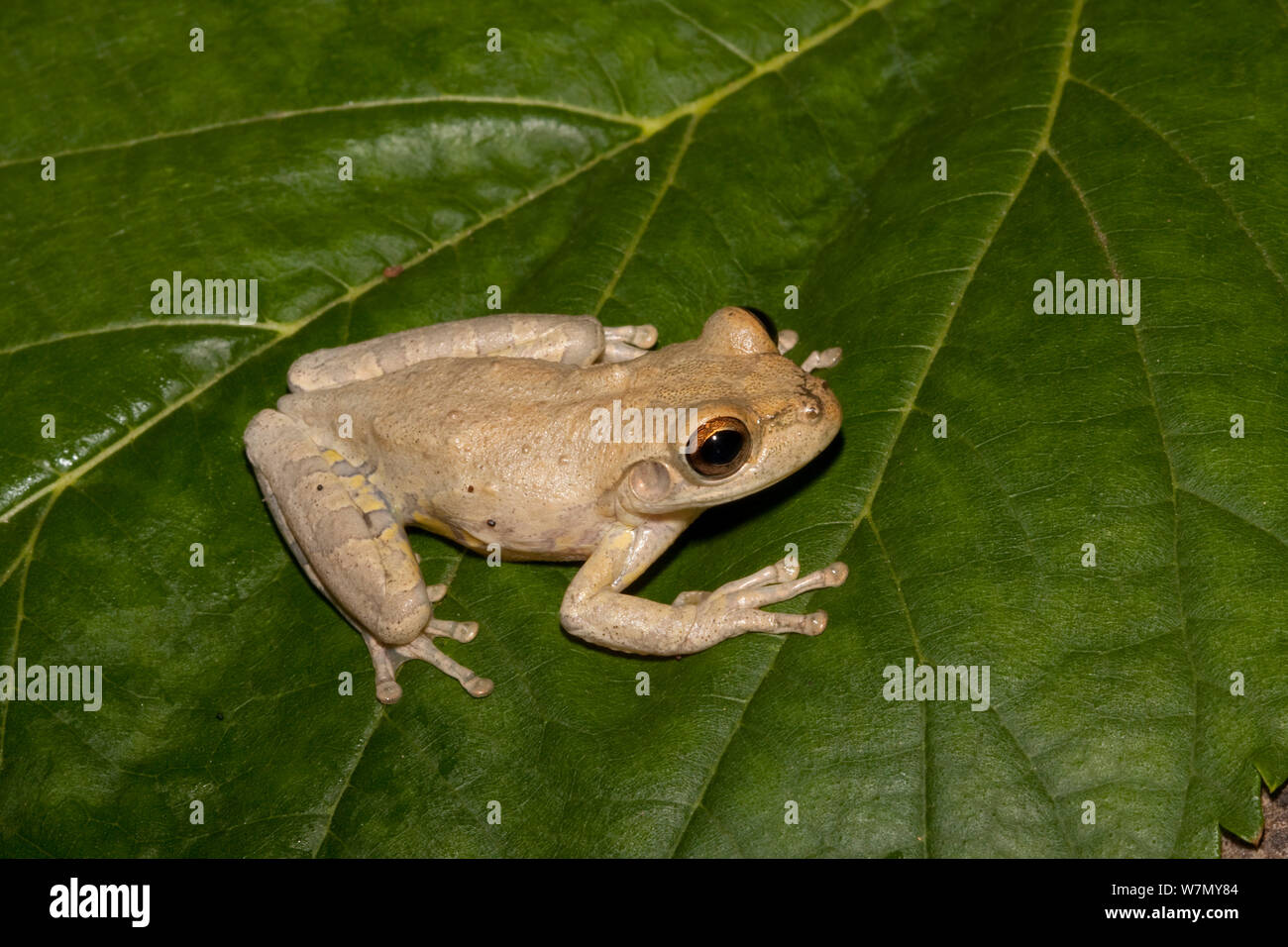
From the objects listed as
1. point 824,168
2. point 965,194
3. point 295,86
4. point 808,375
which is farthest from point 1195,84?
point 295,86

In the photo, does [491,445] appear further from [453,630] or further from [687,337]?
[687,337]

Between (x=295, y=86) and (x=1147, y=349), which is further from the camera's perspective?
(x=295, y=86)

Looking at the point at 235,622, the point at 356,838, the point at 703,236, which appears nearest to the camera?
the point at 356,838

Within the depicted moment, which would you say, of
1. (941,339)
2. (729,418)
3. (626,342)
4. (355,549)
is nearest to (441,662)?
(355,549)

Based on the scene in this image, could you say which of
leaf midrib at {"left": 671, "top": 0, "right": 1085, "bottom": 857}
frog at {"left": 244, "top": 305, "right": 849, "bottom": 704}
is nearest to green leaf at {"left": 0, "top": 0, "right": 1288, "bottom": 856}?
leaf midrib at {"left": 671, "top": 0, "right": 1085, "bottom": 857}

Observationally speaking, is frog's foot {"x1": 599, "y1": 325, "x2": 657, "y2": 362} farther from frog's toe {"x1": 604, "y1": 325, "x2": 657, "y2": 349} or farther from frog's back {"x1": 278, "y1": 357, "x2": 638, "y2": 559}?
frog's back {"x1": 278, "y1": 357, "x2": 638, "y2": 559}

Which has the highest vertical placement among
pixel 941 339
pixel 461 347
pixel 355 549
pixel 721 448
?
pixel 461 347

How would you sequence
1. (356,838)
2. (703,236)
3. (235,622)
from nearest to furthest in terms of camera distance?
1. (356,838)
2. (235,622)
3. (703,236)

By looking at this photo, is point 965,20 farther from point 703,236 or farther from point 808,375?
point 808,375
